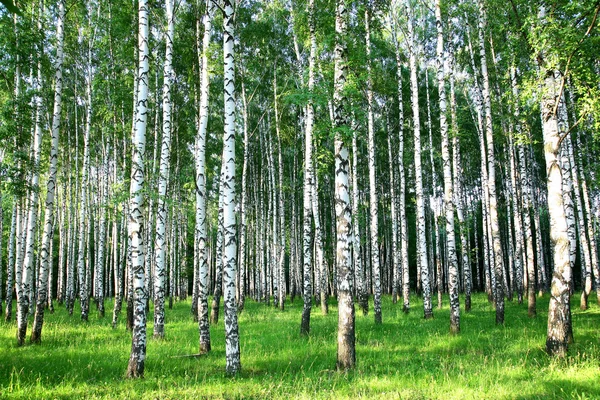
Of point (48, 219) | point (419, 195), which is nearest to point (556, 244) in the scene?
point (419, 195)

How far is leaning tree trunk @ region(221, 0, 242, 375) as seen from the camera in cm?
696

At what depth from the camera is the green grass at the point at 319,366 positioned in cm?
583

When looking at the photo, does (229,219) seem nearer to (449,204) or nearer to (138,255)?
(138,255)

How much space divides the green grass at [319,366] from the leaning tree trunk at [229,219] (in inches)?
20.2

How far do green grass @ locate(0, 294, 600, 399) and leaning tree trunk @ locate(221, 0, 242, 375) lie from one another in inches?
20.2

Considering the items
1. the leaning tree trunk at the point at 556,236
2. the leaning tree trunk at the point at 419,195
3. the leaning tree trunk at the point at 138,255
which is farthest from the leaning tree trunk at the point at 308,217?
the leaning tree trunk at the point at 556,236

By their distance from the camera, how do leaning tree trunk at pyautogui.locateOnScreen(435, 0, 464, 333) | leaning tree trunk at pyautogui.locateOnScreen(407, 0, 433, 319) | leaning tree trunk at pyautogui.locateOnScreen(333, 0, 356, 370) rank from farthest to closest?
leaning tree trunk at pyautogui.locateOnScreen(407, 0, 433, 319) → leaning tree trunk at pyautogui.locateOnScreen(435, 0, 464, 333) → leaning tree trunk at pyautogui.locateOnScreen(333, 0, 356, 370)

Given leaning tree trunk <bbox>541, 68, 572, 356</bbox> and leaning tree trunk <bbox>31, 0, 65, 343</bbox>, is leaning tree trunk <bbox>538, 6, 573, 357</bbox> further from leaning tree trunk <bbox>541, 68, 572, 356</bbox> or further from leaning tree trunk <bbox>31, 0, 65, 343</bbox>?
leaning tree trunk <bbox>31, 0, 65, 343</bbox>

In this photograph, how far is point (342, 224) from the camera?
7277 millimetres

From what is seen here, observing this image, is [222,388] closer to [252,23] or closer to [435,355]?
[435,355]

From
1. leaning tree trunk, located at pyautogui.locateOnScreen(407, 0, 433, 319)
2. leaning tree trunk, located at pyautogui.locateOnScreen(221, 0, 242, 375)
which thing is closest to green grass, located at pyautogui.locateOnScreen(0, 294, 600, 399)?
leaning tree trunk, located at pyautogui.locateOnScreen(221, 0, 242, 375)

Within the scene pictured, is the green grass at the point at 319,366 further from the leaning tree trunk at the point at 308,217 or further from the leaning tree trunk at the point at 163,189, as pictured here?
the leaning tree trunk at the point at 163,189

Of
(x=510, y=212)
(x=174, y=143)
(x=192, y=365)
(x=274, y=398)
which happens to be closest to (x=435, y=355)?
(x=274, y=398)

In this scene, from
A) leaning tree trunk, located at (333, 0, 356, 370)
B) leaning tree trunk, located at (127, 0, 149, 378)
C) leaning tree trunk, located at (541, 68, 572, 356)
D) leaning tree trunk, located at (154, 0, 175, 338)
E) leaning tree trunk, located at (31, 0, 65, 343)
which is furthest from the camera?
leaning tree trunk, located at (31, 0, 65, 343)
